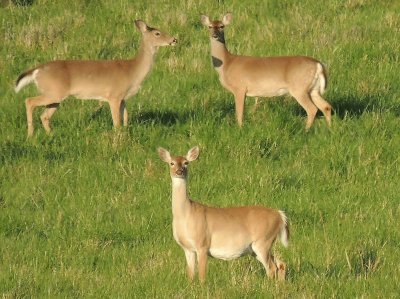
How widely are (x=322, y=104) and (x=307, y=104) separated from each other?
0.20 metres

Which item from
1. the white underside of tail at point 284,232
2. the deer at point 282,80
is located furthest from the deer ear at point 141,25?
the white underside of tail at point 284,232

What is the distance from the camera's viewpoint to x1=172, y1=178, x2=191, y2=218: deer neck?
882 cm

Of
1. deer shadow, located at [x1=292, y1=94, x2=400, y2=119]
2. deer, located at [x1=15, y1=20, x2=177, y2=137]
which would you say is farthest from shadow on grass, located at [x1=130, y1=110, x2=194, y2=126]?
deer shadow, located at [x1=292, y1=94, x2=400, y2=119]

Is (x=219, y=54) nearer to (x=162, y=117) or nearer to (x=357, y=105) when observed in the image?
(x=162, y=117)

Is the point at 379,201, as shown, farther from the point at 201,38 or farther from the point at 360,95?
the point at 201,38

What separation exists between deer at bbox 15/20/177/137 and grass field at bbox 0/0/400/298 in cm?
21

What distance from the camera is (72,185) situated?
11391 millimetres

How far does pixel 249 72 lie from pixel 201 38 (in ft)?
9.12

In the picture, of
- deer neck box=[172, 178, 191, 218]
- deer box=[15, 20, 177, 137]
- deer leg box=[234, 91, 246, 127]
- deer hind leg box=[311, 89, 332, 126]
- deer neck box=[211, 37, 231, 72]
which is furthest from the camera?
deer neck box=[211, 37, 231, 72]

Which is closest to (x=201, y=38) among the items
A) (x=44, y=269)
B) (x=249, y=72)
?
(x=249, y=72)

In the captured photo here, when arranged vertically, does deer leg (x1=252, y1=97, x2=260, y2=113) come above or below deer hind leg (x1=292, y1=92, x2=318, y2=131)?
below

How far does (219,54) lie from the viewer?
14.2 metres

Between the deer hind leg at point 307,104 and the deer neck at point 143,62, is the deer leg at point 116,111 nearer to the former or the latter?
the deer neck at point 143,62

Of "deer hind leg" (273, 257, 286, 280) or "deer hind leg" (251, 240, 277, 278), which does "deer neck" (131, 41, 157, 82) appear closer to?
"deer hind leg" (251, 240, 277, 278)
